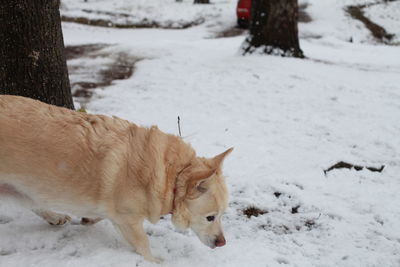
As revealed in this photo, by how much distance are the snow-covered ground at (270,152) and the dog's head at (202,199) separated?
1.14 ft

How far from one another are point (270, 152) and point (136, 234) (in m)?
2.78

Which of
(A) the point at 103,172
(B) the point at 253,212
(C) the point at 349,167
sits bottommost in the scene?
(B) the point at 253,212

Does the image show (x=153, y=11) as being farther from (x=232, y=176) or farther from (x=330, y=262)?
(x=330, y=262)

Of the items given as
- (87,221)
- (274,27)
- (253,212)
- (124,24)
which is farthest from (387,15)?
(87,221)

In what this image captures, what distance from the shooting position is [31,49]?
173 inches

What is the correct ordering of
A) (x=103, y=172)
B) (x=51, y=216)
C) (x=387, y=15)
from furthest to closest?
(x=387, y=15) → (x=51, y=216) → (x=103, y=172)

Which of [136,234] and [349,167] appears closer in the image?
[136,234]

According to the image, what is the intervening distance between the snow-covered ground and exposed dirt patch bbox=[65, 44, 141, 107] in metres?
0.32

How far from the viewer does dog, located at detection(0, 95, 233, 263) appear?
296 centimetres

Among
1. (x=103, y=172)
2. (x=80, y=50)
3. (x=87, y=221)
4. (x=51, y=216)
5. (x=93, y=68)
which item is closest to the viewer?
(x=103, y=172)

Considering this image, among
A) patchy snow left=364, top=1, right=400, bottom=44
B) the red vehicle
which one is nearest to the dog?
the red vehicle

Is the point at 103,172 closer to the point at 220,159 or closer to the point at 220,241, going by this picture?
the point at 220,159

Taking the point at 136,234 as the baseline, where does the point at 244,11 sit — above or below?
above

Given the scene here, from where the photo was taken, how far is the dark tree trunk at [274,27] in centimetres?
960
